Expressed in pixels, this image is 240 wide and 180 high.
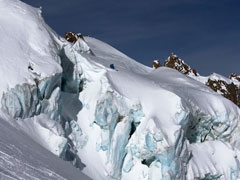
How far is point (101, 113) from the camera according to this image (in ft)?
50.7

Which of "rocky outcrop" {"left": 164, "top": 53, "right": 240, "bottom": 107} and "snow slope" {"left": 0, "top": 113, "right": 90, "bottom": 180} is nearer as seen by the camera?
"snow slope" {"left": 0, "top": 113, "right": 90, "bottom": 180}

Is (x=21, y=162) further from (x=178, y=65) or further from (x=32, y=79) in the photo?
(x=178, y=65)

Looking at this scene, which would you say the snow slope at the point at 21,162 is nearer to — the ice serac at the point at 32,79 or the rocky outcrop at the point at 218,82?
the ice serac at the point at 32,79

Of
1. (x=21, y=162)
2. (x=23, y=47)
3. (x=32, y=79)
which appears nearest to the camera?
(x=21, y=162)

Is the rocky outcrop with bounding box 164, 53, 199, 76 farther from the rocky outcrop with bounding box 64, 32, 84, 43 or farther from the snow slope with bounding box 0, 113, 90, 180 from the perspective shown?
the snow slope with bounding box 0, 113, 90, 180

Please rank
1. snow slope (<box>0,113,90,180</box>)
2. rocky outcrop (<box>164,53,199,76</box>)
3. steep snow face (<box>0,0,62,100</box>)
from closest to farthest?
snow slope (<box>0,113,90,180</box>) < steep snow face (<box>0,0,62,100</box>) < rocky outcrop (<box>164,53,199,76</box>)

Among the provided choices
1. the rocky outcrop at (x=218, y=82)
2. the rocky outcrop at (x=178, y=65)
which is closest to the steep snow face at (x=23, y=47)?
the rocky outcrop at (x=218, y=82)

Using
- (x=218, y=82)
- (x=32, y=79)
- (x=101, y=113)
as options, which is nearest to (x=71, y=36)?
(x=101, y=113)

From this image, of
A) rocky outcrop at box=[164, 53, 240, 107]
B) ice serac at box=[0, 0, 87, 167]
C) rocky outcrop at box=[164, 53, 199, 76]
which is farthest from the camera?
rocky outcrop at box=[164, 53, 199, 76]

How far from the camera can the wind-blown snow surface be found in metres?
12.6

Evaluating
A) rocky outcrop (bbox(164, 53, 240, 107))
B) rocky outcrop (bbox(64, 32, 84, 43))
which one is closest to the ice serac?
rocky outcrop (bbox(64, 32, 84, 43))

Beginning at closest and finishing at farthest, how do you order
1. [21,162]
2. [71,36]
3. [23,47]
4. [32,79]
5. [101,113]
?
[21,162]
[32,79]
[23,47]
[101,113]
[71,36]

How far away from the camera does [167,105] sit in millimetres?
16453

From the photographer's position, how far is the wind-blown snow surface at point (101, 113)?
12.6 meters
